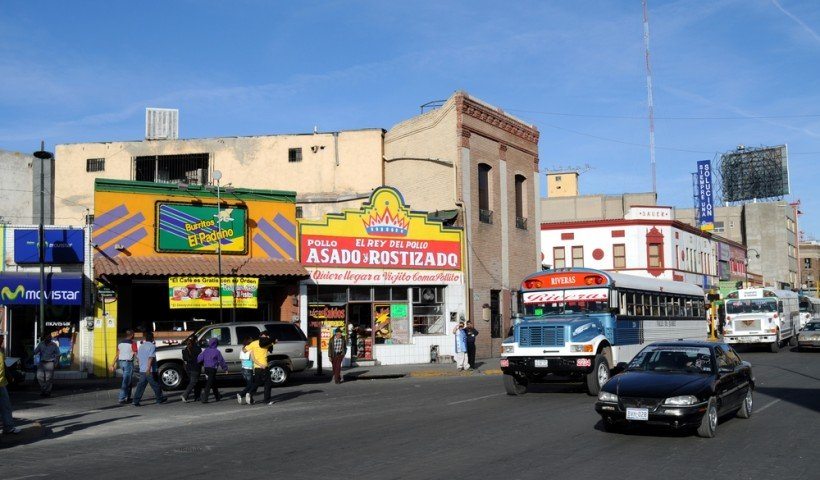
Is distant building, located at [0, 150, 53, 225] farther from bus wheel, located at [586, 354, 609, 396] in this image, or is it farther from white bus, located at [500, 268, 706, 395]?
bus wheel, located at [586, 354, 609, 396]

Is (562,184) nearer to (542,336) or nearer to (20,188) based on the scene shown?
(20,188)

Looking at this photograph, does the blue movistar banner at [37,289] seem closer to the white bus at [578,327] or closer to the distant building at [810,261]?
the white bus at [578,327]

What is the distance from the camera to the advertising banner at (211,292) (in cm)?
2575

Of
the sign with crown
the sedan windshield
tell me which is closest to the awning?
the sign with crown

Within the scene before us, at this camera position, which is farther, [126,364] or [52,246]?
[52,246]

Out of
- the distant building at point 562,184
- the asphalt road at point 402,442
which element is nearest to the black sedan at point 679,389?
the asphalt road at point 402,442

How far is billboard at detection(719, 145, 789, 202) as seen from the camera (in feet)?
343

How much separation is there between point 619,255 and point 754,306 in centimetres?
1885

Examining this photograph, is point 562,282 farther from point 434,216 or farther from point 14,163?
point 14,163

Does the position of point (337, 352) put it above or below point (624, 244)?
below

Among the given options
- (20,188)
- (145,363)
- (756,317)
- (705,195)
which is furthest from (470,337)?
(705,195)

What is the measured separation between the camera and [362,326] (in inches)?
1214

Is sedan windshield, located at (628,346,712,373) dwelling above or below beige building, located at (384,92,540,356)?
below

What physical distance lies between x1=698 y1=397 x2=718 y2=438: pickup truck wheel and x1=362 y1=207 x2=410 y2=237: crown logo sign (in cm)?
2013
